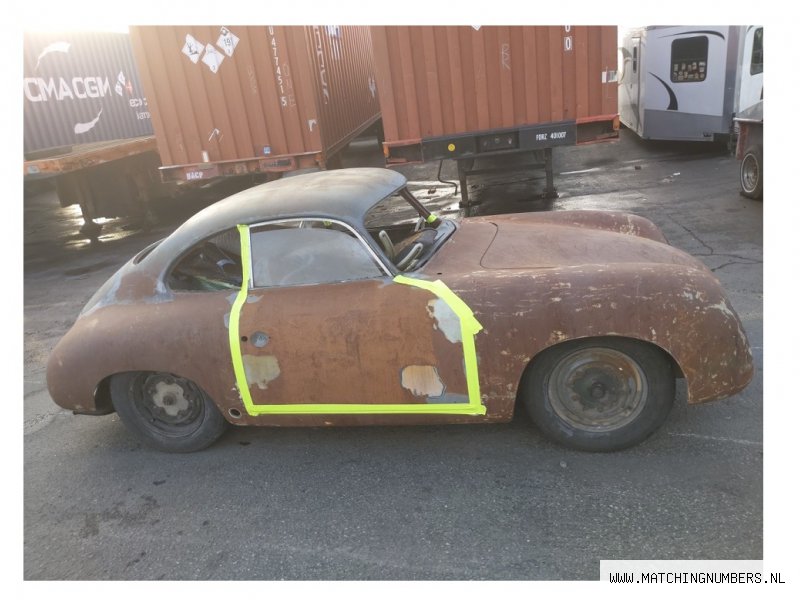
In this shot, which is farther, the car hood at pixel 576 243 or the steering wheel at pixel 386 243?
the steering wheel at pixel 386 243

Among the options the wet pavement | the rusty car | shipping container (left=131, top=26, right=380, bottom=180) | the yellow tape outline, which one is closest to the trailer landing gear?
shipping container (left=131, top=26, right=380, bottom=180)

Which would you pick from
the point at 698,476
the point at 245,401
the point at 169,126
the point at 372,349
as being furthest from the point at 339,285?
the point at 169,126

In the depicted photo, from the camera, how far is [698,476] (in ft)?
9.39

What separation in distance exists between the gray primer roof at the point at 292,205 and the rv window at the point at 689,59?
9641 millimetres

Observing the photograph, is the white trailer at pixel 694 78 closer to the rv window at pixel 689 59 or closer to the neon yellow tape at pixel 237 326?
the rv window at pixel 689 59

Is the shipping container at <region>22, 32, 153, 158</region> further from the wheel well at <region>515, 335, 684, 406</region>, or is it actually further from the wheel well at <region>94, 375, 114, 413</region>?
the wheel well at <region>515, 335, 684, 406</region>

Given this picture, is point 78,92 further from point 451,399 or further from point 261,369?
point 451,399

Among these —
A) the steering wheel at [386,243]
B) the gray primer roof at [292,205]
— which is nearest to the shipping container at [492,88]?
the gray primer roof at [292,205]

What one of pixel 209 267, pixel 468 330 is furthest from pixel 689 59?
pixel 209 267

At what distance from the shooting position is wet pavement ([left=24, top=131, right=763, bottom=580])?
2576 mm

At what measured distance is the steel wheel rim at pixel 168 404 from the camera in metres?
3.57

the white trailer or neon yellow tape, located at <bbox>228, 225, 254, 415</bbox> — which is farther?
the white trailer

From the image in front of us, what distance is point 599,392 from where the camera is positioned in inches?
120

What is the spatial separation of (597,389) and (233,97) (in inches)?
312
